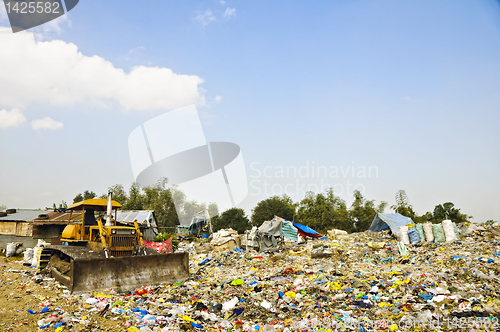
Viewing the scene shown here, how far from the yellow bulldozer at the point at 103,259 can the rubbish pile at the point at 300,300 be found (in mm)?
267

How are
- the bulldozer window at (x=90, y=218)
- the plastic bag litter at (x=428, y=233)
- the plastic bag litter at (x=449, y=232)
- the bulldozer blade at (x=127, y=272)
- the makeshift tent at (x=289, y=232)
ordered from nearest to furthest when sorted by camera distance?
the bulldozer blade at (x=127, y=272)
the bulldozer window at (x=90, y=218)
the plastic bag litter at (x=449, y=232)
the plastic bag litter at (x=428, y=233)
the makeshift tent at (x=289, y=232)

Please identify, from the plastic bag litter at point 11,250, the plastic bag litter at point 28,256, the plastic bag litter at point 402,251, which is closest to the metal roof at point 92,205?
the plastic bag litter at point 28,256

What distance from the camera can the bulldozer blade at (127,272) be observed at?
6555 mm

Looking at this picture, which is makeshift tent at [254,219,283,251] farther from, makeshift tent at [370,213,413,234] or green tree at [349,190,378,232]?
green tree at [349,190,378,232]

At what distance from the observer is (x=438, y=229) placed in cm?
1150

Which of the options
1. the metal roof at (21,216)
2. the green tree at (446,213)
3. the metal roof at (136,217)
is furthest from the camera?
the green tree at (446,213)

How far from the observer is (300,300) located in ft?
19.9

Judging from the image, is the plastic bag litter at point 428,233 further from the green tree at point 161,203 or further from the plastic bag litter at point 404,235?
the green tree at point 161,203

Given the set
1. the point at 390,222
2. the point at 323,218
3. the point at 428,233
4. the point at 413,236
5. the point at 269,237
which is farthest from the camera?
the point at 323,218

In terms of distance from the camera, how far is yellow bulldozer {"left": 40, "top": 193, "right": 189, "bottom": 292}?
669 centimetres

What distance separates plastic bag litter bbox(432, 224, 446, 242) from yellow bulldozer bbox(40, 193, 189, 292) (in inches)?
352

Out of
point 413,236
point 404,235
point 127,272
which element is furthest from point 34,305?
point 413,236

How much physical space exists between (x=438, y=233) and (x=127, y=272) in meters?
10.5

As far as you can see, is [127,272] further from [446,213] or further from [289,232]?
[446,213]
